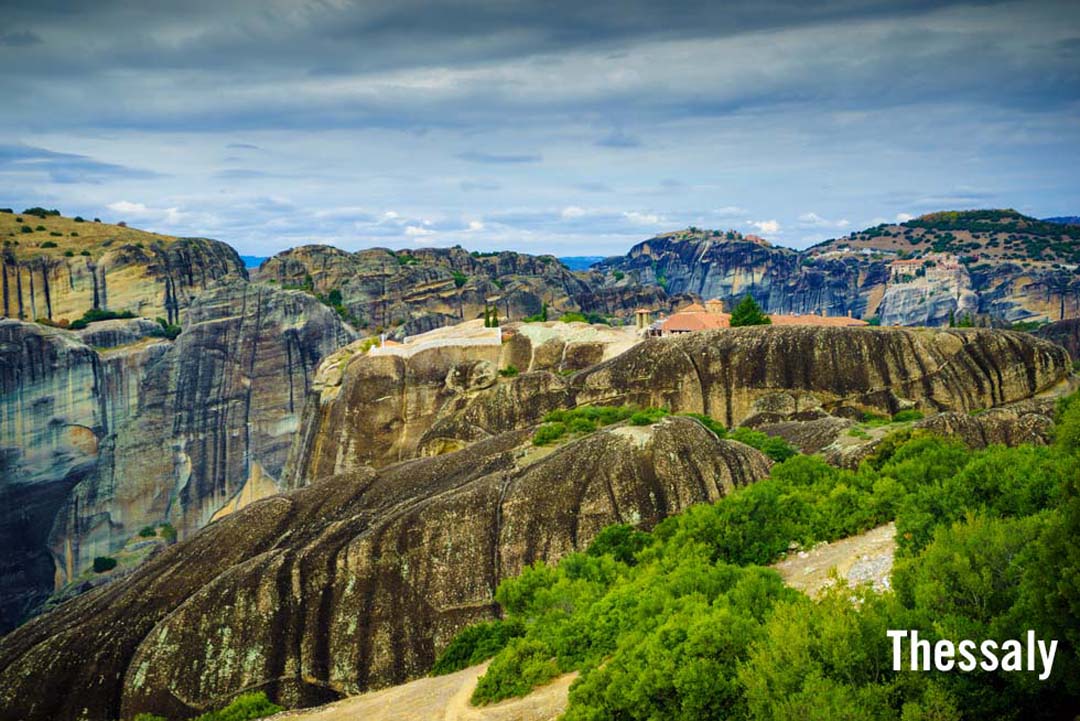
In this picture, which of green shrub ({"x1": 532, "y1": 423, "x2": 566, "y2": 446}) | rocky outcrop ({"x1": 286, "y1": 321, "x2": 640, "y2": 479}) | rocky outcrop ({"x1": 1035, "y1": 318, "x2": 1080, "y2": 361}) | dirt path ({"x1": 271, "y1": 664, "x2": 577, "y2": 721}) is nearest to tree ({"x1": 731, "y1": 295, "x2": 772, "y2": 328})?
rocky outcrop ({"x1": 286, "y1": 321, "x2": 640, "y2": 479})

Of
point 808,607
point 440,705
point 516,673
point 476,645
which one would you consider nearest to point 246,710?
point 476,645

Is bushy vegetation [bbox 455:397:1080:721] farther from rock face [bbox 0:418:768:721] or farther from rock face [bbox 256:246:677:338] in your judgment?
rock face [bbox 256:246:677:338]

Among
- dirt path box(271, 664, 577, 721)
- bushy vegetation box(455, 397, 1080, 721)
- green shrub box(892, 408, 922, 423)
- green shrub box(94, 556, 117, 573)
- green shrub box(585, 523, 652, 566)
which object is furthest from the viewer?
green shrub box(94, 556, 117, 573)

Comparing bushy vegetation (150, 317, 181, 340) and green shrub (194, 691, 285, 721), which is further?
bushy vegetation (150, 317, 181, 340)

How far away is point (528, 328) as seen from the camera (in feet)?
219

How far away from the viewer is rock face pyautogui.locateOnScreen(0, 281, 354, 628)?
313 feet

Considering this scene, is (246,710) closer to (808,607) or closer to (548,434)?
(548,434)

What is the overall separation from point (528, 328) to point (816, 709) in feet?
178

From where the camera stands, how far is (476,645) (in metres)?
25.3

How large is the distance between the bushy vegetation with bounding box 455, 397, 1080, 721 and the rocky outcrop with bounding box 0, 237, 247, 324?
377ft

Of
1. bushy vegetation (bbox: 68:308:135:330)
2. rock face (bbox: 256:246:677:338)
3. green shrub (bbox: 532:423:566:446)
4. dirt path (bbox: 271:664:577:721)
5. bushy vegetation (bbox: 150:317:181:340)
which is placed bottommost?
dirt path (bbox: 271:664:577:721)

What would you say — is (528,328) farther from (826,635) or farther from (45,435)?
(45,435)

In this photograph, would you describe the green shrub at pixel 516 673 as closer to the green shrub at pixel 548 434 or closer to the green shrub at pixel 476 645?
the green shrub at pixel 476 645

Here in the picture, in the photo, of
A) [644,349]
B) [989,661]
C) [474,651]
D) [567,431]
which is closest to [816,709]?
[989,661]
